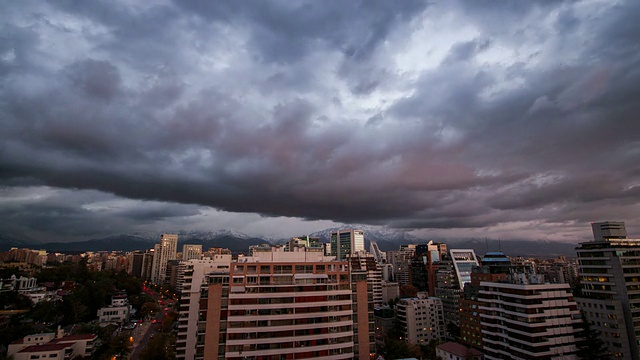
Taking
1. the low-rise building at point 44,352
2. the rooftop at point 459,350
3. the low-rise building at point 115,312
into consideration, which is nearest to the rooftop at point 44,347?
the low-rise building at point 44,352

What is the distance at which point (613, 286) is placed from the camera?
222 feet

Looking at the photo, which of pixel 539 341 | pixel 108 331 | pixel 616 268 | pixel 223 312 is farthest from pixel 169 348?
pixel 616 268

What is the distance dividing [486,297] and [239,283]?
51734 millimetres

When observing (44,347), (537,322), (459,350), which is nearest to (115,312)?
(44,347)

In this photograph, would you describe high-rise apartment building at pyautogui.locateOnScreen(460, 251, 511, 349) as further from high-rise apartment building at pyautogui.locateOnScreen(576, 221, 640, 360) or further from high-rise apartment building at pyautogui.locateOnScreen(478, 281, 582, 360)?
high-rise apartment building at pyautogui.locateOnScreen(576, 221, 640, 360)

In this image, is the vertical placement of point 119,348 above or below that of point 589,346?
below

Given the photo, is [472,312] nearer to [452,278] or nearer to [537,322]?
[537,322]

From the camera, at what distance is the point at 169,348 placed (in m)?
83.0

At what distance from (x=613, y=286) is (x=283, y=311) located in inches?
2826

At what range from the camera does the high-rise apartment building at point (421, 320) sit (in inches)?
4006

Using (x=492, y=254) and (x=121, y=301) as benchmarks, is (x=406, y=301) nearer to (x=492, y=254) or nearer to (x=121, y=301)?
(x=492, y=254)

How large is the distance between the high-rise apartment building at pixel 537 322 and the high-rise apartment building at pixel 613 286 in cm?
1230

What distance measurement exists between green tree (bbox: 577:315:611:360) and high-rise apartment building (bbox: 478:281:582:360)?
3.61 ft

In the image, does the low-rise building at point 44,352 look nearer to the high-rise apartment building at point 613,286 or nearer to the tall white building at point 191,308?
the tall white building at point 191,308
